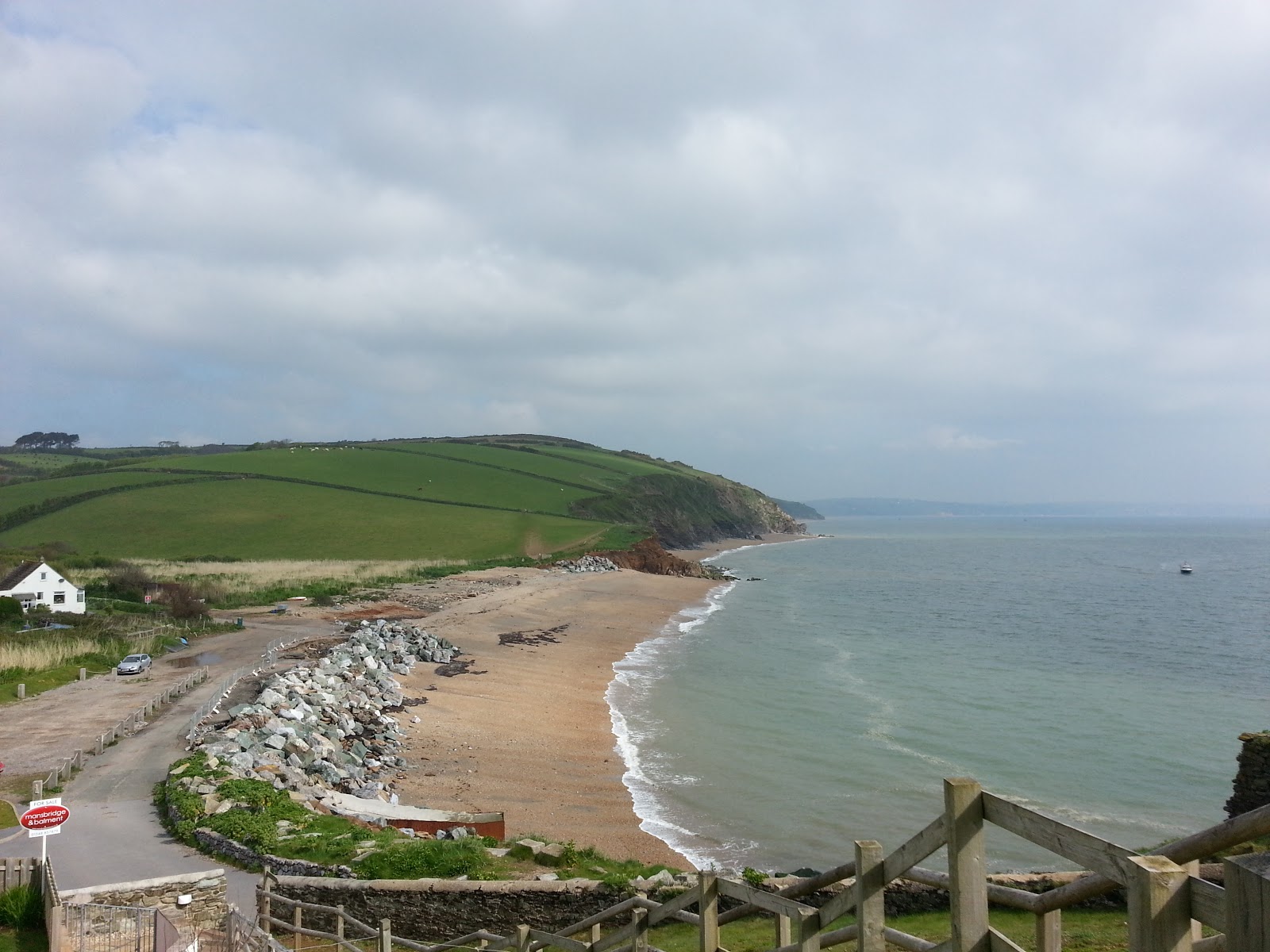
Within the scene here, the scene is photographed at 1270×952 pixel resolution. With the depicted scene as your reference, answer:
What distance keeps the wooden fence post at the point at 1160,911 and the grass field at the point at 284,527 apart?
85237 mm

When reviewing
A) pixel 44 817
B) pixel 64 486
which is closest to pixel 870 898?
pixel 44 817

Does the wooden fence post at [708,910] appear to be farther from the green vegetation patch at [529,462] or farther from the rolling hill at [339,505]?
the green vegetation patch at [529,462]

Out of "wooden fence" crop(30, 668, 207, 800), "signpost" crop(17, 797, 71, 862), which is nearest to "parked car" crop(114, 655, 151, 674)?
"wooden fence" crop(30, 668, 207, 800)

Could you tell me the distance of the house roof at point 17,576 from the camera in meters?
49.8

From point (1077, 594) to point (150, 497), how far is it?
97994mm

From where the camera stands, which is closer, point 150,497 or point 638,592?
point 638,592

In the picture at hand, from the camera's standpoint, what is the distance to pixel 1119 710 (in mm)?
34406

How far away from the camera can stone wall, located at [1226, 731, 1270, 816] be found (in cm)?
1488

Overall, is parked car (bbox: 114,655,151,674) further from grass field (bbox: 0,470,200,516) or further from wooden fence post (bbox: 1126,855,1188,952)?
grass field (bbox: 0,470,200,516)

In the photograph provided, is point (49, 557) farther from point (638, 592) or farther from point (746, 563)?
point (746, 563)

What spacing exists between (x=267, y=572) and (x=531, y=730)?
51557 millimetres

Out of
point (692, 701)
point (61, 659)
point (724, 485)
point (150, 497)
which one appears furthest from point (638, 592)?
point (724, 485)

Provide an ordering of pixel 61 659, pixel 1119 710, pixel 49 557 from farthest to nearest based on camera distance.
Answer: pixel 49 557 < pixel 61 659 < pixel 1119 710

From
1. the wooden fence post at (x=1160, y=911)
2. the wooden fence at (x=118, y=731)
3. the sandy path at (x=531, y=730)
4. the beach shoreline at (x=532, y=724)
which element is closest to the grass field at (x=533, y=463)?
the beach shoreline at (x=532, y=724)
